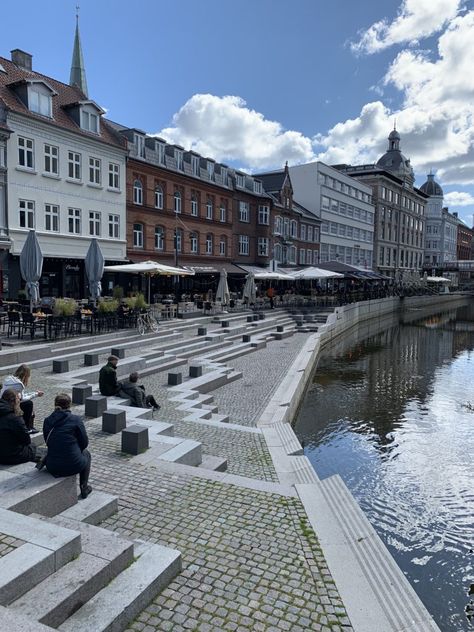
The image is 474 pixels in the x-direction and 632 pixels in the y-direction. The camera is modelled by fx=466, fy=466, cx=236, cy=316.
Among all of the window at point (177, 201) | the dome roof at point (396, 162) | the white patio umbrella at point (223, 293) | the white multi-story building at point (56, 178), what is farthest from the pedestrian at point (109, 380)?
the dome roof at point (396, 162)

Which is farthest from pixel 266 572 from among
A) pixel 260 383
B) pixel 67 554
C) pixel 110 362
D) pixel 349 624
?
pixel 260 383

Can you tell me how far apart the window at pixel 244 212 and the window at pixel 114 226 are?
14824 millimetres

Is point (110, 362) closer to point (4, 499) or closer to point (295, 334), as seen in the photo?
point (4, 499)

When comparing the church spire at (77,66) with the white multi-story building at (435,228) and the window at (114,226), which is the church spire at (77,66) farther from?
the white multi-story building at (435,228)

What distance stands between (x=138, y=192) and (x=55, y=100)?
724cm

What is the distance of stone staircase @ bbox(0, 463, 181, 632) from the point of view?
378 cm

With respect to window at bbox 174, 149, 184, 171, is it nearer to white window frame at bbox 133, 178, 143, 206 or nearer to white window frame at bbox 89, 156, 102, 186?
white window frame at bbox 133, 178, 143, 206

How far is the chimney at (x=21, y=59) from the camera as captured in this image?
26848mm

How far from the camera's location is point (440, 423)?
14.6m

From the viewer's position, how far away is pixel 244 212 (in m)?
42.8

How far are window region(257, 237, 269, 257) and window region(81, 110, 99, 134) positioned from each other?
64.5 ft

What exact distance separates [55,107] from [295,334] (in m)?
19.2

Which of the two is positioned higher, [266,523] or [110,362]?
[110,362]

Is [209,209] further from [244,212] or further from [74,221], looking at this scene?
[74,221]
